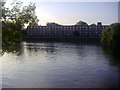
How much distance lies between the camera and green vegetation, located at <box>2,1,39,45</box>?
9414 millimetres

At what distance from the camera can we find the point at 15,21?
9.88 meters

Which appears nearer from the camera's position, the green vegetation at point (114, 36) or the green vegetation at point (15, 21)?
the green vegetation at point (15, 21)

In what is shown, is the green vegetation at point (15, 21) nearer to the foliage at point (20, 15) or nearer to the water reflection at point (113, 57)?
the foliage at point (20, 15)

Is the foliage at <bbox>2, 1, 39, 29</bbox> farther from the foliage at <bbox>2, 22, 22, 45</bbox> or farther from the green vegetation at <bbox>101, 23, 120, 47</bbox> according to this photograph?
the green vegetation at <bbox>101, 23, 120, 47</bbox>

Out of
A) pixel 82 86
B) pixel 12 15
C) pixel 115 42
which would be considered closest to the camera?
pixel 12 15

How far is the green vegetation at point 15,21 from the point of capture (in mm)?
9414

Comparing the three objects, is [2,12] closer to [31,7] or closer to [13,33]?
[13,33]

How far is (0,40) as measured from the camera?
30.6ft

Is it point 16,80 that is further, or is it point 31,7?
point 16,80

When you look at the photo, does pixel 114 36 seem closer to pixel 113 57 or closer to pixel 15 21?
pixel 113 57

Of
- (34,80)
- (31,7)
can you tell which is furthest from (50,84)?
(31,7)

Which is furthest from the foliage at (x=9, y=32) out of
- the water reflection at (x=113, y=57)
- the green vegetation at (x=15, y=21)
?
the water reflection at (x=113, y=57)

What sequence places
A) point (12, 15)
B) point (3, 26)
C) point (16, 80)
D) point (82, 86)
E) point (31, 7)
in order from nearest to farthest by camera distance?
point (3, 26), point (12, 15), point (31, 7), point (82, 86), point (16, 80)

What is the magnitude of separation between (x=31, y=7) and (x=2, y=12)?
5.32 feet
